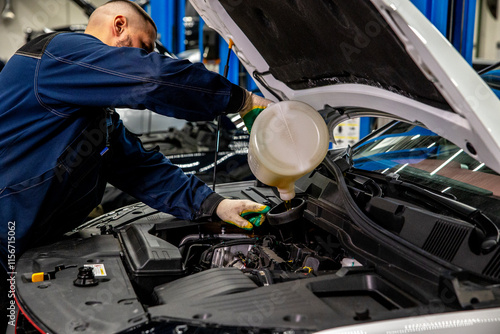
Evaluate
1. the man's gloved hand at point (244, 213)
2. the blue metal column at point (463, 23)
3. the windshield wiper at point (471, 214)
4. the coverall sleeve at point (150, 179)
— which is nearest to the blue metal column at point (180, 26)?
the blue metal column at point (463, 23)

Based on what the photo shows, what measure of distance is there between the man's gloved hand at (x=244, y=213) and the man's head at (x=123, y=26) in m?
0.70

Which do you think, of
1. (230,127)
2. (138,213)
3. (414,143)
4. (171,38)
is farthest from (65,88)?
(171,38)

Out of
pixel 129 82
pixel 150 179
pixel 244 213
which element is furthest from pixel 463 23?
pixel 129 82

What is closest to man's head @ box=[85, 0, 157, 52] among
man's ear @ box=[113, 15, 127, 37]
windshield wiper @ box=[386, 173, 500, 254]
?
man's ear @ box=[113, 15, 127, 37]

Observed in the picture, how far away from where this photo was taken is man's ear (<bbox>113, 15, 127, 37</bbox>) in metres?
1.93

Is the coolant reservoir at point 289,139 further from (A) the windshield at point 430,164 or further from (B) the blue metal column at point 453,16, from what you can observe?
(B) the blue metal column at point 453,16

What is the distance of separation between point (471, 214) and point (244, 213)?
91cm

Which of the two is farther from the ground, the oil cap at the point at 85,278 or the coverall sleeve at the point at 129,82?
the coverall sleeve at the point at 129,82

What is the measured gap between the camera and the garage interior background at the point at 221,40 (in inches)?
142

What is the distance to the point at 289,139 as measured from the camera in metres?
1.65

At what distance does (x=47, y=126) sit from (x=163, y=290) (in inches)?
28.9

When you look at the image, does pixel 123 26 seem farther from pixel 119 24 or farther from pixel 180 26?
pixel 180 26

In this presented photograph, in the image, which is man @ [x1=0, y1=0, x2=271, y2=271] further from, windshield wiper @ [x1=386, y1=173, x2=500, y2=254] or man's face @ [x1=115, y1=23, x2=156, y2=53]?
windshield wiper @ [x1=386, y1=173, x2=500, y2=254]

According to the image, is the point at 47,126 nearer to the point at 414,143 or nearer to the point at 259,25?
the point at 259,25
